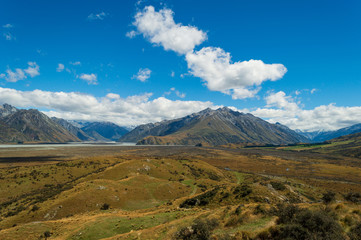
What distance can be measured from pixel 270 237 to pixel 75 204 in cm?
4675

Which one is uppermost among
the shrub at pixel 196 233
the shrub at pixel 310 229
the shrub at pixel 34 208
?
the shrub at pixel 310 229

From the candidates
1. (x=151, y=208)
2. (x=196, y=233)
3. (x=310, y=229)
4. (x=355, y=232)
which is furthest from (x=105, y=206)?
(x=355, y=232)

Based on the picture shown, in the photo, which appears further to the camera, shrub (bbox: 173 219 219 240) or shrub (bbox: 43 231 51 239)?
shrub (bbox: 43 231 51 239)

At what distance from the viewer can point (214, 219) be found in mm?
22859

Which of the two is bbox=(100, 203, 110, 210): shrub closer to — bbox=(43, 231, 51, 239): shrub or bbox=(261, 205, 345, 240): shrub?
bbox=(43, 231, 51, 239): shrub


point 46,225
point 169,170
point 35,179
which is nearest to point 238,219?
point 46,225

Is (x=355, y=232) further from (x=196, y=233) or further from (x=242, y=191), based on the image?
(x=242, y=191)

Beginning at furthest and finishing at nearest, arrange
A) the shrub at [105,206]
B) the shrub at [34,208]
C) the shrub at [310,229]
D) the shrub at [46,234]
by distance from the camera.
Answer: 1. the shrub at [105,206]
2. the shrub at [34,208]
3. the shrub at [46,234]
4. the shrub at [310,229]

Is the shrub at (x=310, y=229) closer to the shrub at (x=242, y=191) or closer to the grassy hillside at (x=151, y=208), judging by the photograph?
the grassy hillside at (x=151, y=208)

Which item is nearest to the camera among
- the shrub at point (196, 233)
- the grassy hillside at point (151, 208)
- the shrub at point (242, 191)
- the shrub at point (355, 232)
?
the shrub at point (355, 232)

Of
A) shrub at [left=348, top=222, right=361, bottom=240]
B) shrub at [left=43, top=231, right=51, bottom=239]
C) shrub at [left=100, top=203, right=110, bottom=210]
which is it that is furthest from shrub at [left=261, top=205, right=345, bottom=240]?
shrub at [left=100, top=203, right=110, bottom=210]

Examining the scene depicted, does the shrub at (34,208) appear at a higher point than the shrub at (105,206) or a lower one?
higher

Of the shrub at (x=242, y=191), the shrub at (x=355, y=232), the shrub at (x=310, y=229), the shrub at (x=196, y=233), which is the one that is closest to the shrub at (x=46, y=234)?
the shrub at (x=196, y=233)

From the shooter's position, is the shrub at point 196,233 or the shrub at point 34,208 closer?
the shrub at point 196,233
